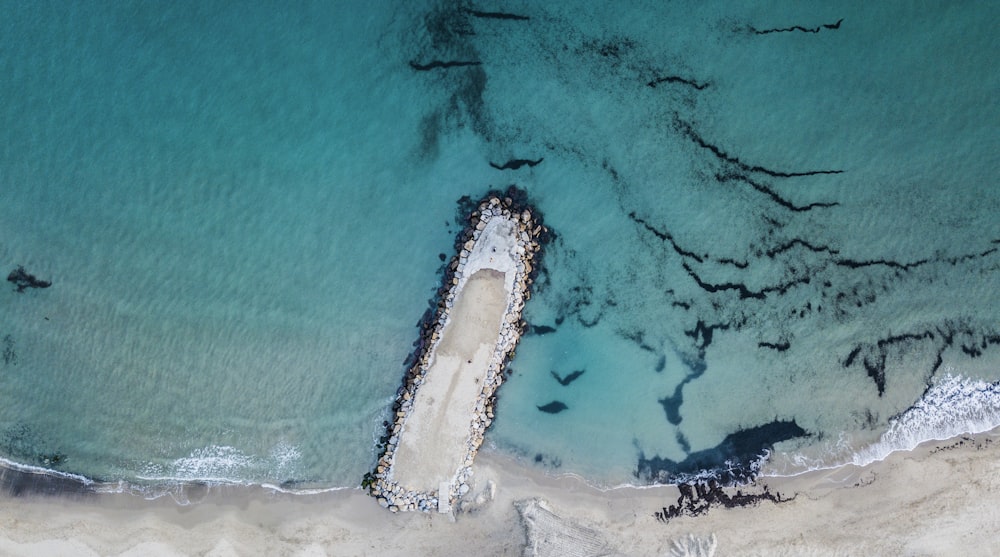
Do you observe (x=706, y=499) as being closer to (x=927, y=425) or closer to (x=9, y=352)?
(x=927, y=425)

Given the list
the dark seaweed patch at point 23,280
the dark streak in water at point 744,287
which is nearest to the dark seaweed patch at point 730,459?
the dark streak in water at point 744,287

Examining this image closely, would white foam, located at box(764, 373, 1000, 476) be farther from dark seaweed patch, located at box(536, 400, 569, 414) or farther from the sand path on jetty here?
the sand path on jetty

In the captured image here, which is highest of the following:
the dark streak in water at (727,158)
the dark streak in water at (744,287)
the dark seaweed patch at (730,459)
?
the dark streak in water at (727,158)

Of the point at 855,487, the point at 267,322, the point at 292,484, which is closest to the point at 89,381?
the point at 267,322

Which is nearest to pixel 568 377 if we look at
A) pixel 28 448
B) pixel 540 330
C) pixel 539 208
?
pixel 540 330

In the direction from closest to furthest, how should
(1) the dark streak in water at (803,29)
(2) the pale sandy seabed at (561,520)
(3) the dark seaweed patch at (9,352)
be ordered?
(2) the pale sandy seabed at (561,520) < (1) the dark streak in water at (803,29) < (3) the dark seaweed patch at (9,352)

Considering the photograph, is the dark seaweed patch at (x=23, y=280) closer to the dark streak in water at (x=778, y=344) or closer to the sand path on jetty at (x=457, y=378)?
the sand path on jetty at (x=457, y=378)

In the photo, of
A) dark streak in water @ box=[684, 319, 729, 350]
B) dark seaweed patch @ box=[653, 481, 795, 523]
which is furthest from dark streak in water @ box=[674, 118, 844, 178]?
dark seaweed patch @ box=[653, 481, 795, 523]
